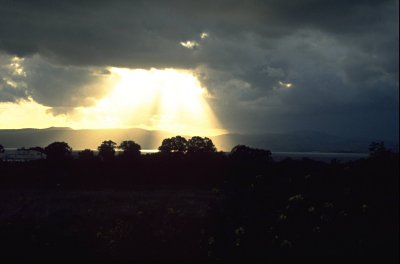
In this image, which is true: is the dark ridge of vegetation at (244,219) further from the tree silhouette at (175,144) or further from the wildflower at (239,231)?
the tree silhouette at (175,144)

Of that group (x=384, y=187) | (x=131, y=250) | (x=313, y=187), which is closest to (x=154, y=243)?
(x=131, y=250)

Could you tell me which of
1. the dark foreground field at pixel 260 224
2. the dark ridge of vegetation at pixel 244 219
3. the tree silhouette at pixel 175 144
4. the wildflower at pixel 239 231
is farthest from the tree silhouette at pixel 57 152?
the wildflower at pixel 239 231

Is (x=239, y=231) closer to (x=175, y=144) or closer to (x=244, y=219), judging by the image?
(x=244, y=219)


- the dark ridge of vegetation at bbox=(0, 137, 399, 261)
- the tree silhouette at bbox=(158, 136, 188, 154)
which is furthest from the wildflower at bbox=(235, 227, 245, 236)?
the tree silhouette at bbox=(158, 136, 188, 154)

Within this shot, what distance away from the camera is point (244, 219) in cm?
1110

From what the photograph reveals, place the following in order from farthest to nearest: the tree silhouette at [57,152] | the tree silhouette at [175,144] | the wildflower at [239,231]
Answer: the tree silhouette at [175,144]
the tree silhouette at [57,152]
the wildflower at [239,231]

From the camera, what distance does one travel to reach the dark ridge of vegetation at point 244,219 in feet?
32.8

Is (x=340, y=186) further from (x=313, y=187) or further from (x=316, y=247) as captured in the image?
(x=316, y=247)

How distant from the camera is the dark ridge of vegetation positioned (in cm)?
1001

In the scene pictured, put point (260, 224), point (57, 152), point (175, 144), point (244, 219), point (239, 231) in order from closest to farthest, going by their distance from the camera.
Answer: point (239, 231)
point (260, 224)
point (244, 219)
point (57, 152)
point (175, 144)

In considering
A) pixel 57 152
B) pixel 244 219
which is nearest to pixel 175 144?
pixel 57 152

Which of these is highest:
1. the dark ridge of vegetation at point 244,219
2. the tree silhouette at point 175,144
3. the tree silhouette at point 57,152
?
the tree silhouette at point 175,144

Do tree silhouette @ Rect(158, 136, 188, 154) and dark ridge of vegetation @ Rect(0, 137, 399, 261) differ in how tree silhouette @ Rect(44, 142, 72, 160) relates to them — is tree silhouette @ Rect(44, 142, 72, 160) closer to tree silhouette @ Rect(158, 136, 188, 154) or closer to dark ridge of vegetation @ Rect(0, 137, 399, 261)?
dark ridge of vegetation @ Rect(0, 137, 399, 261)

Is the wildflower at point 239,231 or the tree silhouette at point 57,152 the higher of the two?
the tree silhouette at point 57,152
